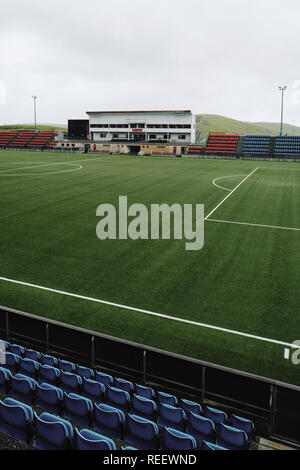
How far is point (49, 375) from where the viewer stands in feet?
28.5

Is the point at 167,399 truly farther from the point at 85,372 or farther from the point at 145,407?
the point at 85,372

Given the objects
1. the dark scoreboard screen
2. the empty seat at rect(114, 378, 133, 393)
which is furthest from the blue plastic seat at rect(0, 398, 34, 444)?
the dark scoreboard screen

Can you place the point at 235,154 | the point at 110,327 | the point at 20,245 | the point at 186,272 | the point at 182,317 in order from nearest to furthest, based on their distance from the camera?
the point at 110,327 → the point at 182,317 → the point at 186,272 → the point at 20,245 → the point at 235,154

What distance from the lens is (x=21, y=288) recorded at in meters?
14.6

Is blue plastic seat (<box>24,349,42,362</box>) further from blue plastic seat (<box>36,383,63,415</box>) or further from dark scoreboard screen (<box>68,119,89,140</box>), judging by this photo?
dark scoreboard screen (<box>68,119,89,140</box>)

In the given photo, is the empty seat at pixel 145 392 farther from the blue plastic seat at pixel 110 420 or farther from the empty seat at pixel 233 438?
the empty seat at pixel 233 438

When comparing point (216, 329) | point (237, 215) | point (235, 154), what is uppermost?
point (235, 154)

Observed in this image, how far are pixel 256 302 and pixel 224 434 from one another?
7856 mm

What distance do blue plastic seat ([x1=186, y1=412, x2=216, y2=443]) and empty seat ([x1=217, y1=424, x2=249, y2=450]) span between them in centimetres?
21

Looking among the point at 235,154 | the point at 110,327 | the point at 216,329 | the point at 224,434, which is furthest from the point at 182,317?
the point at 235,154

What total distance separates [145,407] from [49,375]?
252 cm

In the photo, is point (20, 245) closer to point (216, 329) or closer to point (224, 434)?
point (216, 329)

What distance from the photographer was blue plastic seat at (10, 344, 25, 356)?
1003 centimetres

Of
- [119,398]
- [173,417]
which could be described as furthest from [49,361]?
[173,417]
